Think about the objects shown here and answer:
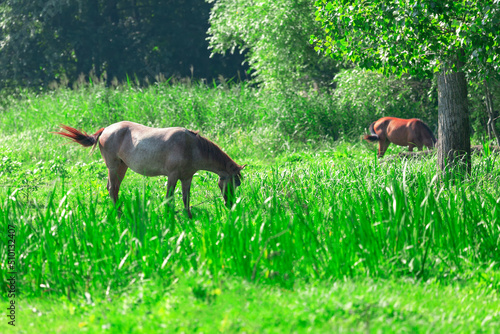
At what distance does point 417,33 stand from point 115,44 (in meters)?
22.4

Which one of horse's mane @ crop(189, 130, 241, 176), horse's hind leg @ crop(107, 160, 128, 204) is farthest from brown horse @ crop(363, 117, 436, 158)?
horse's hind leg @ crop(107, 160, 128, 204)

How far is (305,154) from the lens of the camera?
41.1 ft

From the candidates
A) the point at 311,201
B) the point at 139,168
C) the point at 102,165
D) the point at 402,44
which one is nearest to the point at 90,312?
the point at 311,201

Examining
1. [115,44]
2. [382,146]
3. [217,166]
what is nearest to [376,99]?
[382,146]

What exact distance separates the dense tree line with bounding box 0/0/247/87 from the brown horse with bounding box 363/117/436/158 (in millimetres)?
14864

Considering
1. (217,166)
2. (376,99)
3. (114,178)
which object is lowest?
(114,178)

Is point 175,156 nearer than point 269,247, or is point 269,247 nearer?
point 269,247

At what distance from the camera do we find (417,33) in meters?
7.34

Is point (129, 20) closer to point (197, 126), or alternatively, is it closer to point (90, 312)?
point (197, 126)

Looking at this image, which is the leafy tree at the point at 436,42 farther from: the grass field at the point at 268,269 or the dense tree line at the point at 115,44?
the dense tree line at the point at 115,44

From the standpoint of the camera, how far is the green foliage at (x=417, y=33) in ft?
21.4

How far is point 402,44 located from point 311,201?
7.90 feet

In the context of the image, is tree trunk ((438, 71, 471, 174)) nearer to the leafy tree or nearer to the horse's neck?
the leafy tree

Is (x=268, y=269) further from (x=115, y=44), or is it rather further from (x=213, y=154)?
(x=115, y=44)
